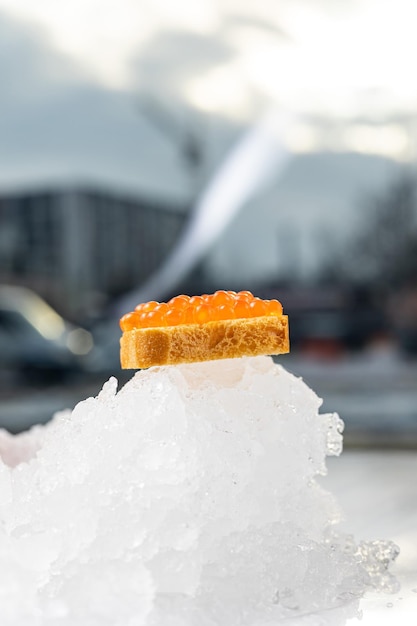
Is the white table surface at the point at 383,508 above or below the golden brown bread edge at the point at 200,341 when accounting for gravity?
below

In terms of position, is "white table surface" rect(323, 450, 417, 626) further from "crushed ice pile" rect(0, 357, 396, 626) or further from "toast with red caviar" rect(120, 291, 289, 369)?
"toast with red caviar" rect(120, 291, 289, 369)

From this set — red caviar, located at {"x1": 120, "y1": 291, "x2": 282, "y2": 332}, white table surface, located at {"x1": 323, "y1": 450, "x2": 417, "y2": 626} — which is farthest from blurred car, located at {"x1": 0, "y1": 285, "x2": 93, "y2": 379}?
red caviar, located at {"x1": 120, "y1": 291, "x2": 282, "y2": 332}

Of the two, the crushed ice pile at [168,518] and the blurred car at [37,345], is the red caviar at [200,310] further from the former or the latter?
the blurred car at [37,345]

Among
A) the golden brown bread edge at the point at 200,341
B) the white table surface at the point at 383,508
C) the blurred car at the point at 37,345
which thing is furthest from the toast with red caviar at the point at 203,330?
the blurred car at the point at 37,345

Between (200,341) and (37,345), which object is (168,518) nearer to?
(200,341)

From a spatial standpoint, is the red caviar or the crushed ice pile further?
the red caviar

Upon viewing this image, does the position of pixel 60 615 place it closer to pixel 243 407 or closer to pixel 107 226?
pixel 243 407
